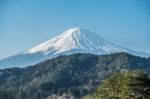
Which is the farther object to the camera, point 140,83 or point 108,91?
point 108,91

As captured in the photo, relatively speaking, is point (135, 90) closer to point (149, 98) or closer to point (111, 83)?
point (149, 98)

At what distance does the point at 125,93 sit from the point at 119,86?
4.97 m

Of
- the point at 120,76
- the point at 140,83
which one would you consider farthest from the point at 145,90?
the point at 120,76

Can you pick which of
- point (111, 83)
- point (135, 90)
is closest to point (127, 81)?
point (135, 90)

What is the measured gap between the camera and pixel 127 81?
3497 inches

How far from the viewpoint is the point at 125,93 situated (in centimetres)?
8806

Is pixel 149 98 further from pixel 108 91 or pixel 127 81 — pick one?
pixel 108 91

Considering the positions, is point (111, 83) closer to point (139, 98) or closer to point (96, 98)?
point (96, 98)

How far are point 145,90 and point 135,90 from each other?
66.1 inches

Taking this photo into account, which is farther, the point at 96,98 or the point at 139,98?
the point at 96,98

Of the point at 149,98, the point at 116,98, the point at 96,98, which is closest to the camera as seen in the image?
the point at 149,98

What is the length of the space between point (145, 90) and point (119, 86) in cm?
668

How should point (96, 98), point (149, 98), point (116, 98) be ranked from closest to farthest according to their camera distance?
point (149, 98), point (116, 98), point (96, 98)

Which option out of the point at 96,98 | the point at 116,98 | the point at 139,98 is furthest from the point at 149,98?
the point at 96,98
